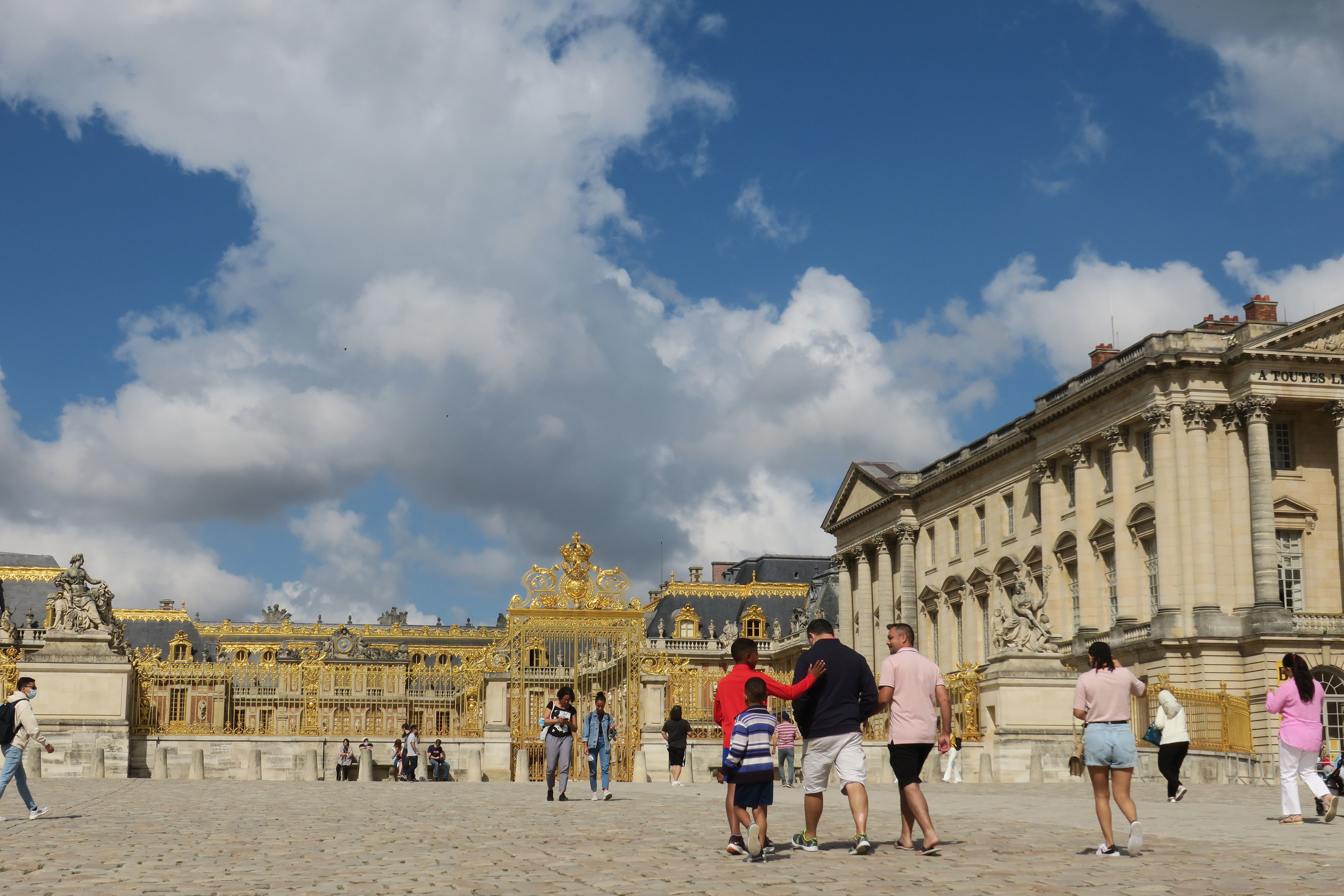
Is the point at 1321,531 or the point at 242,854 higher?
the point at 1321,531

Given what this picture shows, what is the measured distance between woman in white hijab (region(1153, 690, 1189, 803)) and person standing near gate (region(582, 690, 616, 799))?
7125mm

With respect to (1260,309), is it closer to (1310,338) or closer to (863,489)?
(1310,338)

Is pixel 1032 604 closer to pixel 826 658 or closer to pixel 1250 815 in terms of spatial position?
pixel 1250 815

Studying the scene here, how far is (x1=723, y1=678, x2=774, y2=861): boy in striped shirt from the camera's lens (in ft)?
38.5

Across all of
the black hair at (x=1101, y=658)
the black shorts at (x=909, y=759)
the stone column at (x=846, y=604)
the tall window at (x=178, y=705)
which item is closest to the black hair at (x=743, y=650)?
the black shorts at (x=909, y=759)

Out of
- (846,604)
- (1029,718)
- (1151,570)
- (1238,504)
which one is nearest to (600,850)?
(1029,718)

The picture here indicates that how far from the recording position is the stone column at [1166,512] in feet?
161

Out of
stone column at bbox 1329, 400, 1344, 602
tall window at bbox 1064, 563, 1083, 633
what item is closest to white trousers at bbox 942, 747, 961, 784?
stone column at bbox 1329, 400, 1344, 602

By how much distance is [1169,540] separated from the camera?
49406mm

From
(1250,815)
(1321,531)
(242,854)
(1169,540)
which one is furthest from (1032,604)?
(1321,531)

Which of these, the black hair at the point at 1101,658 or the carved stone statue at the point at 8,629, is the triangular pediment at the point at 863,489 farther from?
the black hair at the point at 1101,658

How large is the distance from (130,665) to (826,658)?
21.0 m

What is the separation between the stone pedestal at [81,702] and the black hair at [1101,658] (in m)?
21.2

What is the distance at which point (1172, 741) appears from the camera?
1886cm
